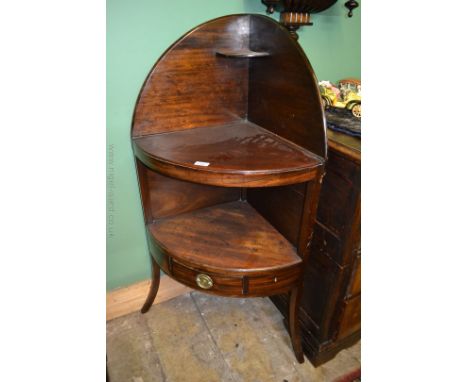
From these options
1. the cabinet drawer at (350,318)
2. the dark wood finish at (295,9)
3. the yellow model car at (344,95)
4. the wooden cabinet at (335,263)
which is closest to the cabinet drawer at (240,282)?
the wooden cabinet at (335,263)

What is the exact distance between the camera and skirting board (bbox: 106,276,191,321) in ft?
4.72

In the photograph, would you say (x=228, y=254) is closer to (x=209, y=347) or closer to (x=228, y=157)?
(x=228, y=157)

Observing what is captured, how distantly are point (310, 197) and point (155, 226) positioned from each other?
60cm

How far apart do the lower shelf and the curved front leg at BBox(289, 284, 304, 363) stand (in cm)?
8

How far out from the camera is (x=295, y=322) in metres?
1.22

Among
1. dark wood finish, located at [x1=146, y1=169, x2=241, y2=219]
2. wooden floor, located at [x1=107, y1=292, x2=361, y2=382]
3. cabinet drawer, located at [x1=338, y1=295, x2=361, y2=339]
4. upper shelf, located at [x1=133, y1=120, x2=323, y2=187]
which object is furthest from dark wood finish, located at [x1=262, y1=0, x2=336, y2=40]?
wooden floor, located at [x1=107, y1=292, x2=361, y2=382]

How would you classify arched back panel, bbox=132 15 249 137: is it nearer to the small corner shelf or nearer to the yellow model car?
the small corner shelf

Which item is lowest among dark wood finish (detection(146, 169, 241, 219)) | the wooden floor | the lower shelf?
the wooden floor

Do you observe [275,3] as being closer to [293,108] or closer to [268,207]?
[293,108]

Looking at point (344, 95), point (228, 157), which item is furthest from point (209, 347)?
point (344, 95)

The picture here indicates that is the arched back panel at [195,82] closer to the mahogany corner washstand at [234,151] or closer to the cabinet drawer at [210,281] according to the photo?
the mahogany corner washstand at [234,151]

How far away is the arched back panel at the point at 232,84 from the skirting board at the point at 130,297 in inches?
29.2
